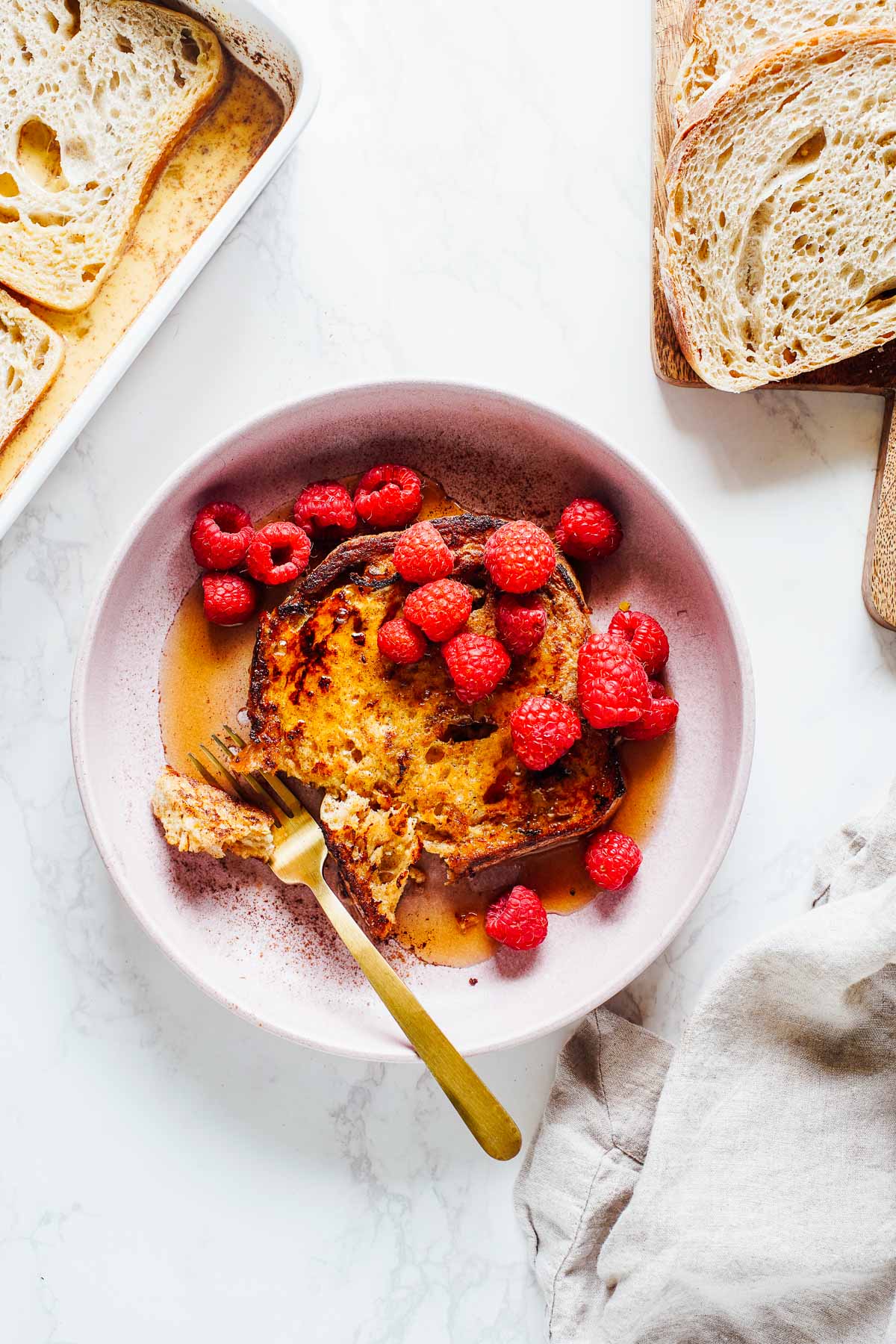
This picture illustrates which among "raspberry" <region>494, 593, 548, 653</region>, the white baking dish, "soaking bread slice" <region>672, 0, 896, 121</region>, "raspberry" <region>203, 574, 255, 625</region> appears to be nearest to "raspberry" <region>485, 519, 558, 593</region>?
"raspberry" <region>494, 593, 548, 653</region>

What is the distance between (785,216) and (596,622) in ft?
2.58

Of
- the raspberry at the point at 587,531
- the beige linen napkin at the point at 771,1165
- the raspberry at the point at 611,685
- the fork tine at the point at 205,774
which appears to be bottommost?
the beige linen napkin at the point at 771,1165

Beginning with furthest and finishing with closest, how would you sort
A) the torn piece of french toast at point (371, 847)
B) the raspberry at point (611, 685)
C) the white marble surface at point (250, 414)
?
the white marble surface at point (250, 414)
the torn piece of french toast at point (371, 847)
the raspberry at point (611, 685)

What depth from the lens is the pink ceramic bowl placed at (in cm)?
165

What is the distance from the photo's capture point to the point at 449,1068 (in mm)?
1577

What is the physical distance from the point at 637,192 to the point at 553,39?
32cm

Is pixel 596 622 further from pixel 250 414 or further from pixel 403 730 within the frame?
pixel 250 414

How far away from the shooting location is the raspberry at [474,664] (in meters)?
1.56

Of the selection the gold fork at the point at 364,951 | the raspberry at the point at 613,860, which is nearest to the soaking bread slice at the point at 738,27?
the raspberry at the point at 613,860

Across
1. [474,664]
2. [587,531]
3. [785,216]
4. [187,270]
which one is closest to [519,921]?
[474,664]

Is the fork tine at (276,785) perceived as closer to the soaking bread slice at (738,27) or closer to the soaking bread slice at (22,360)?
the soaking bread slice at (22,360)

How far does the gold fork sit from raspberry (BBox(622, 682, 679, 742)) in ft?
1.88

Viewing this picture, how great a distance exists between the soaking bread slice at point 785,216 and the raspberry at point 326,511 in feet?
2.15

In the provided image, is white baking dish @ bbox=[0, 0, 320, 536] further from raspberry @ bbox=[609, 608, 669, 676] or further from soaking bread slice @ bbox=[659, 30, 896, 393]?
raspberry @ bbox=[609, 608, 669, 676]
